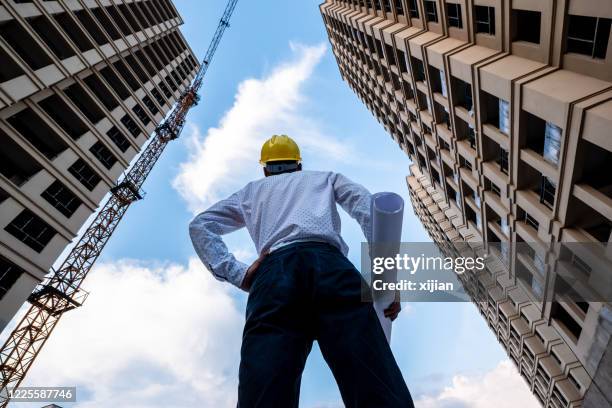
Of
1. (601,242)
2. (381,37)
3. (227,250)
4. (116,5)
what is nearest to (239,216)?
(227,250)

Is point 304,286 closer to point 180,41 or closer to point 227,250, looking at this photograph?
point 227,250

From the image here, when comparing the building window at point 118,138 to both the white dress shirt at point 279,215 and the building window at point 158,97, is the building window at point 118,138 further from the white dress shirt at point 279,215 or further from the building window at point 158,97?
the white dress shirt at point 279,215

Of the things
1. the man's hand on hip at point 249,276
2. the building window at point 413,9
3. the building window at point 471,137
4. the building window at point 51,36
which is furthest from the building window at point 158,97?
the man's hand on hip at point 249,276

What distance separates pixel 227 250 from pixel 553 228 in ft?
41.1

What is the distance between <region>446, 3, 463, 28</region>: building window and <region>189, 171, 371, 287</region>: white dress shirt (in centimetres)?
1411

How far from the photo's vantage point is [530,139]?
11500mm

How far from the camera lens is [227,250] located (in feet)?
10.1

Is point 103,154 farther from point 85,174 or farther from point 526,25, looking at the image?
point 526,25

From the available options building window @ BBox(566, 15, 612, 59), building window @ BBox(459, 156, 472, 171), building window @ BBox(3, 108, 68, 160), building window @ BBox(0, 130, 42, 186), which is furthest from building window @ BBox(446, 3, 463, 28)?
building window @ BBox(0, 130, 42, 186)

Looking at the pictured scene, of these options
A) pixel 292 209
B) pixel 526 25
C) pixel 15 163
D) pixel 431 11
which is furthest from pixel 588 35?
pixel 15 163

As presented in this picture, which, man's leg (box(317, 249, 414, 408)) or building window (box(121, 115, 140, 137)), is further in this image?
building window (box(121, 115, 140, 137))

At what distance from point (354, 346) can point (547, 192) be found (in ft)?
41.9

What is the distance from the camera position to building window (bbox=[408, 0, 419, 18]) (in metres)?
17.4

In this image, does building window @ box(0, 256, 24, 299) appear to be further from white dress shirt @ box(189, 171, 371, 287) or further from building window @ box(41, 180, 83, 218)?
white dress shirt @ box(189, 171, 371, 287)
